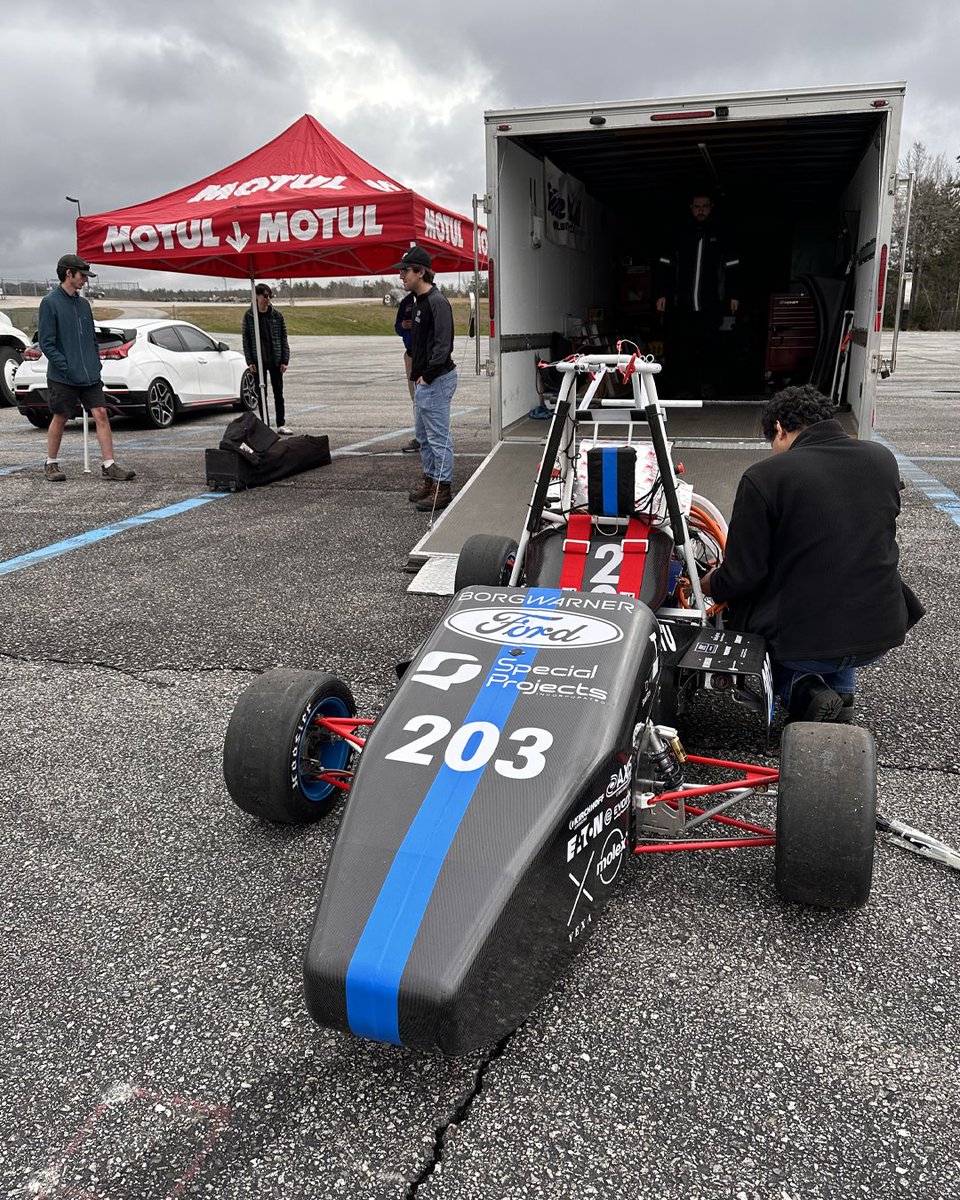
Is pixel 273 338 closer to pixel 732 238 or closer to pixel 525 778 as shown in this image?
pixel 732 238

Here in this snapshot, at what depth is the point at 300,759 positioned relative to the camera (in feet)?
9.83

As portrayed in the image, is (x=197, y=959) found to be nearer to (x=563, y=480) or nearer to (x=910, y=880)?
(x=910, y=880)

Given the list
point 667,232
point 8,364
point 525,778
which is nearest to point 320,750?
point 525,778

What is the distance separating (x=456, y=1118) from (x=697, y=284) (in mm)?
9569

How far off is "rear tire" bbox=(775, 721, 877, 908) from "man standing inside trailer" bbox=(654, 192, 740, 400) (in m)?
8.48

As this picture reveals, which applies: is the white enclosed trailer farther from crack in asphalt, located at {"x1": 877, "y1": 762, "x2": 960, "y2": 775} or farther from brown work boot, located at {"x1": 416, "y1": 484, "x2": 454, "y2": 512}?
crack in asphalt, located at {"x1": 877, "y1": 762, "x2": 960, "y2": 775}

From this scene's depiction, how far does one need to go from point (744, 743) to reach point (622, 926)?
1.28m

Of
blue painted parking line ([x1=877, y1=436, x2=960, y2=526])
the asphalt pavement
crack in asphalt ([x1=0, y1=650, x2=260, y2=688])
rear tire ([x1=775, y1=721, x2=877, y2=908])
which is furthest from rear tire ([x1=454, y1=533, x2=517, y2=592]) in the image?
blue painted parking line ([x1=877, y1=436, x2=960, y2=526])

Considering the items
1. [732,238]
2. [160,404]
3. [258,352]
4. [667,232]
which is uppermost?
[667,232]

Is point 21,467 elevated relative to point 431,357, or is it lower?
lower

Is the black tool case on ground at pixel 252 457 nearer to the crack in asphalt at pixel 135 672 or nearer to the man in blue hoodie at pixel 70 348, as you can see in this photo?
the man in blue hoodie at pixel 70 348

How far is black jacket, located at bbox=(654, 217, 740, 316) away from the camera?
10047 mm

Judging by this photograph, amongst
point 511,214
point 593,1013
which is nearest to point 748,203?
point 511,214

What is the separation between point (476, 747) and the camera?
95.6 inches
